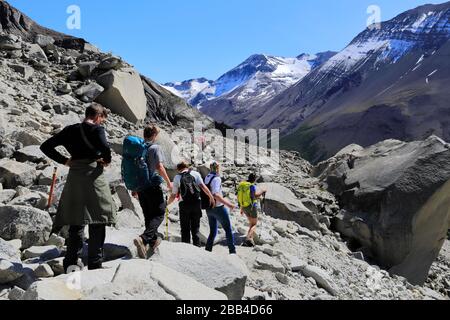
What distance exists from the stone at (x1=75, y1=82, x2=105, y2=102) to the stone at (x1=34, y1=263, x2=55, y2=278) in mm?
17497

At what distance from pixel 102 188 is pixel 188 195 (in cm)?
314

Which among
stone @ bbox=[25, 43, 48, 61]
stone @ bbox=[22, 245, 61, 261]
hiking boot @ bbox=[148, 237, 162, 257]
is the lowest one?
stone @ bbox=[22, 245, 61, 261]

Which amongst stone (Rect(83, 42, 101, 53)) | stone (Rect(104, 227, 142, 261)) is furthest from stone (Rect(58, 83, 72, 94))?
stone (Rect(104, 227, 142, 261))

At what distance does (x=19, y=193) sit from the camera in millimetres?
11070

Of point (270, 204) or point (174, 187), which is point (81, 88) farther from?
point (174, 187)

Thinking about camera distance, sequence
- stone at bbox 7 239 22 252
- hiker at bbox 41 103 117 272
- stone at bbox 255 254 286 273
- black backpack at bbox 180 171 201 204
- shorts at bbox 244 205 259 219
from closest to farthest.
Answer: hiker at bbox 41 103 117 272
stone at bbox 7 239 22 252
black backpack at bbox 180 171 201 204
stone at bbox 255 254 286 273
shorts at bbox 244 205 259 219

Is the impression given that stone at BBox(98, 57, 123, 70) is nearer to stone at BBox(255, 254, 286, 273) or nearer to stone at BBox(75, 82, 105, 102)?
stone at BBox(75, 82, 105, 102)

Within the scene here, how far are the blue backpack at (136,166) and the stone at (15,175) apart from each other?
5420mm

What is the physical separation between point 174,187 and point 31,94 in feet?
47.5

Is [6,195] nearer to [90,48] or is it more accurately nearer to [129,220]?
[129,220]

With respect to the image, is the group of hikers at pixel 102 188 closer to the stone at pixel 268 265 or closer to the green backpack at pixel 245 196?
the stone at pixel 268 265

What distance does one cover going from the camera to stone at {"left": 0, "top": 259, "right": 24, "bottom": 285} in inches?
271
